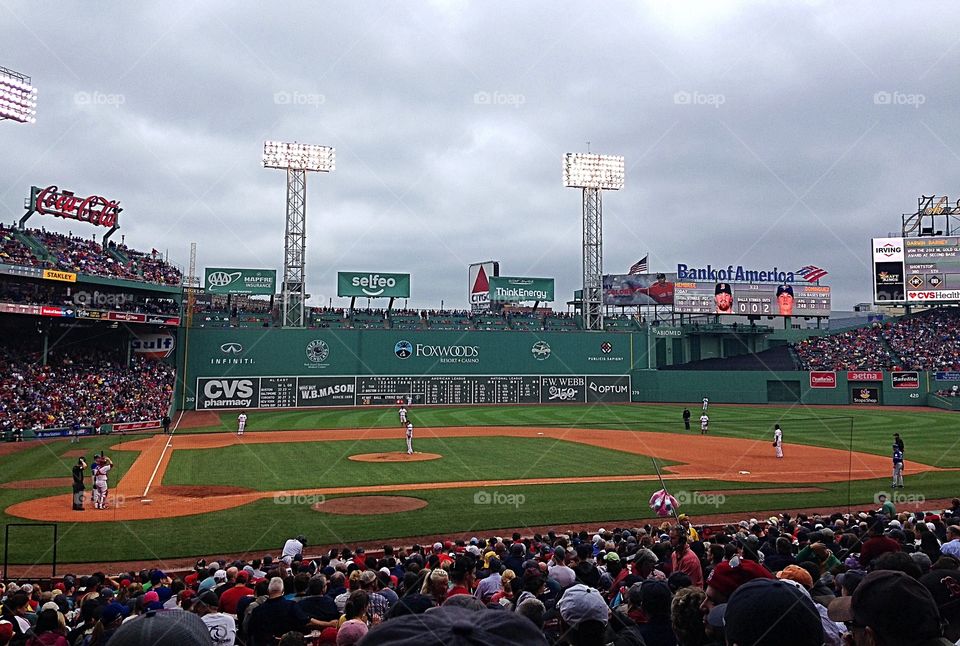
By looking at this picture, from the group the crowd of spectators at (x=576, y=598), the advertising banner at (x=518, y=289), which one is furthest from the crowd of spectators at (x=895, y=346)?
the crowd of spectators at (x=576, y=598)

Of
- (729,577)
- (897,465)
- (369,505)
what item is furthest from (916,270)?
(729,577)

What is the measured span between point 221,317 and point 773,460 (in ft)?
145

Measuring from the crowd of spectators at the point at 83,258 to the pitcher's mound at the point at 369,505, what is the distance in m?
31.7

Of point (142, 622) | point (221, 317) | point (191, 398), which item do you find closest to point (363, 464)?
point (142, 622)

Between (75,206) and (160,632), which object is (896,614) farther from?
(75,206)

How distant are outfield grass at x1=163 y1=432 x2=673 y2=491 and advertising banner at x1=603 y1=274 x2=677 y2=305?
37.0 m

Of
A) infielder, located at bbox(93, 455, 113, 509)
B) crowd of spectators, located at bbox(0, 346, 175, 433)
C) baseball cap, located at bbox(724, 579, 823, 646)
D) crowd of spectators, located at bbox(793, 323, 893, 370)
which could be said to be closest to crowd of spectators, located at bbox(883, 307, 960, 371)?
crowd of spectators, located at bbox(793, 323, 893, 370)

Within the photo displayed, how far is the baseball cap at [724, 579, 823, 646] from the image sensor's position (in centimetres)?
268

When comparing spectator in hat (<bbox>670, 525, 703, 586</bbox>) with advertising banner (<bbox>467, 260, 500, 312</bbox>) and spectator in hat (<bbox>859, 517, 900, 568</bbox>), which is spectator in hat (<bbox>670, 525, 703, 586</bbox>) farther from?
advertising banner (<bbox>467, 260, 500, 312</bbox>)

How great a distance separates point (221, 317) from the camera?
56000 mm

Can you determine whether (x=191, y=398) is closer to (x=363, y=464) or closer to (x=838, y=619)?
(x=363, y=464)

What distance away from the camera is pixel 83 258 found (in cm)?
4706

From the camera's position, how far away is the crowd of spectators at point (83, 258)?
139 ft

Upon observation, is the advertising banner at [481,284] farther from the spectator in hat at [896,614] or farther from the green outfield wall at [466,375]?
the spectator in hat at [896,614]
